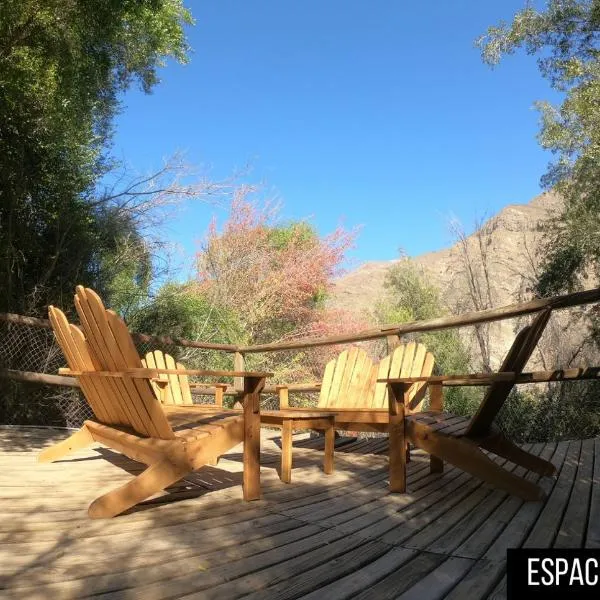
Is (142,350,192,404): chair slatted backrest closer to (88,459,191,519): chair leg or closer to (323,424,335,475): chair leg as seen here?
(323,424,335,475): chair leg

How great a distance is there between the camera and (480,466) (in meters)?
2.35

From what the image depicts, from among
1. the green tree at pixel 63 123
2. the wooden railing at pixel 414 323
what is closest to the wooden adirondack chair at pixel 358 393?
the wooden railing at pixel 414 323

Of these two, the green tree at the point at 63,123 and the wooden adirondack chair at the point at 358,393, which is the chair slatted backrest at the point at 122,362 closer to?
the wooden adirondack chair at the point at 358,393

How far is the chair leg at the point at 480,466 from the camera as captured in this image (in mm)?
2320

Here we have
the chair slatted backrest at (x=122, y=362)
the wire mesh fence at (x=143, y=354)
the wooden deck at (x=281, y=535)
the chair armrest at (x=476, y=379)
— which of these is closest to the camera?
the wooden deck at (x=281, y=535)

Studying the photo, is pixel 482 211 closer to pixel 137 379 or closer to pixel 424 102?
pixel 424 102

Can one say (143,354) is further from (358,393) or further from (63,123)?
(358,393)

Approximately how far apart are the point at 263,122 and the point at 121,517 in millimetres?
13969

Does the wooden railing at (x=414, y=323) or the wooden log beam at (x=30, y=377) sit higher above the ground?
the wooden railing at (x=414, y=323)

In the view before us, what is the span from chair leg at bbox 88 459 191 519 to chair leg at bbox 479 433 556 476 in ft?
5.02

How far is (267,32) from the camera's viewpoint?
14570 millimetres

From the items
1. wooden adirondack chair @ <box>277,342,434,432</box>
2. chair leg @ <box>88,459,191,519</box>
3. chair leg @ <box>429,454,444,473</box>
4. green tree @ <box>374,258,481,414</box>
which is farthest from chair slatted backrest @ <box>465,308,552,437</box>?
green tree @ <box>374,258,481,414</box>

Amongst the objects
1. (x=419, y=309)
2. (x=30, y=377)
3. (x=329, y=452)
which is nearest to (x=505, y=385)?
(x=329, y=452)

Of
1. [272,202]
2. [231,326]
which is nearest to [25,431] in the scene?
[231,326]
